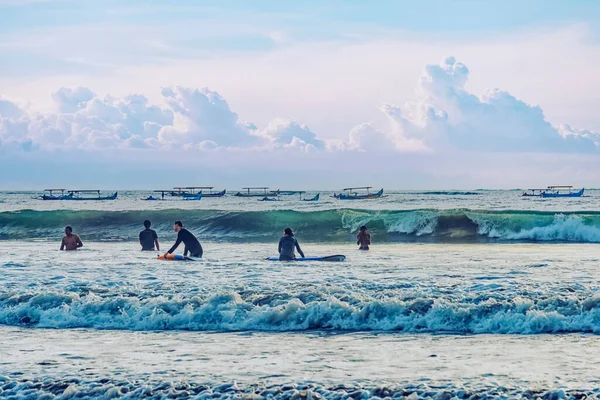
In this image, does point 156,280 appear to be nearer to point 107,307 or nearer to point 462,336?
point 107,307

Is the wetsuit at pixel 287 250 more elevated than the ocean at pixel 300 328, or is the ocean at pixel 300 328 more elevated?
the wetsuit at pixel 287 250

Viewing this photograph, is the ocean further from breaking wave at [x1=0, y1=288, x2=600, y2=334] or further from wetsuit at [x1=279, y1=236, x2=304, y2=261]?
wetsuit at [x1=279, y1=236, x2=304, y2=261]

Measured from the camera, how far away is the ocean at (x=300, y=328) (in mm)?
8203

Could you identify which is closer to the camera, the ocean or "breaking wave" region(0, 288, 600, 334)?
the ocean

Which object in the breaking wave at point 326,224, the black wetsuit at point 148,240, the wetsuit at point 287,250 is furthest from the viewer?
the breaking wave at point 326,224

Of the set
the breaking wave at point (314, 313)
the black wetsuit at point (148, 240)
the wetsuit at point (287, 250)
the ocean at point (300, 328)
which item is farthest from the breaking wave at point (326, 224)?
the breaking wave at point (314, 313)

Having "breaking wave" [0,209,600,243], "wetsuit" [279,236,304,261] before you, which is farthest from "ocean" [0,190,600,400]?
"breaking wave" [0,209,600,243]

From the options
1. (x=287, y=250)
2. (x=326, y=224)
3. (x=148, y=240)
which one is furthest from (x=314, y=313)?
(x=326, y=224)

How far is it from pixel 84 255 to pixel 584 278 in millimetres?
14423

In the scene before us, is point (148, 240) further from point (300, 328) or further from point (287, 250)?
point (300, 328)

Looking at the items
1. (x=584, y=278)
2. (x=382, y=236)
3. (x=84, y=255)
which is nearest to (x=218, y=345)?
(x=584, y=278)

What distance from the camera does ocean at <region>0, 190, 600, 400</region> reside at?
26.9 ft

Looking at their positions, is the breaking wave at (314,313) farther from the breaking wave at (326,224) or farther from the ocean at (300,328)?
the breaking wave at (326,224)

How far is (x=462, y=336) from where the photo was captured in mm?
10992
